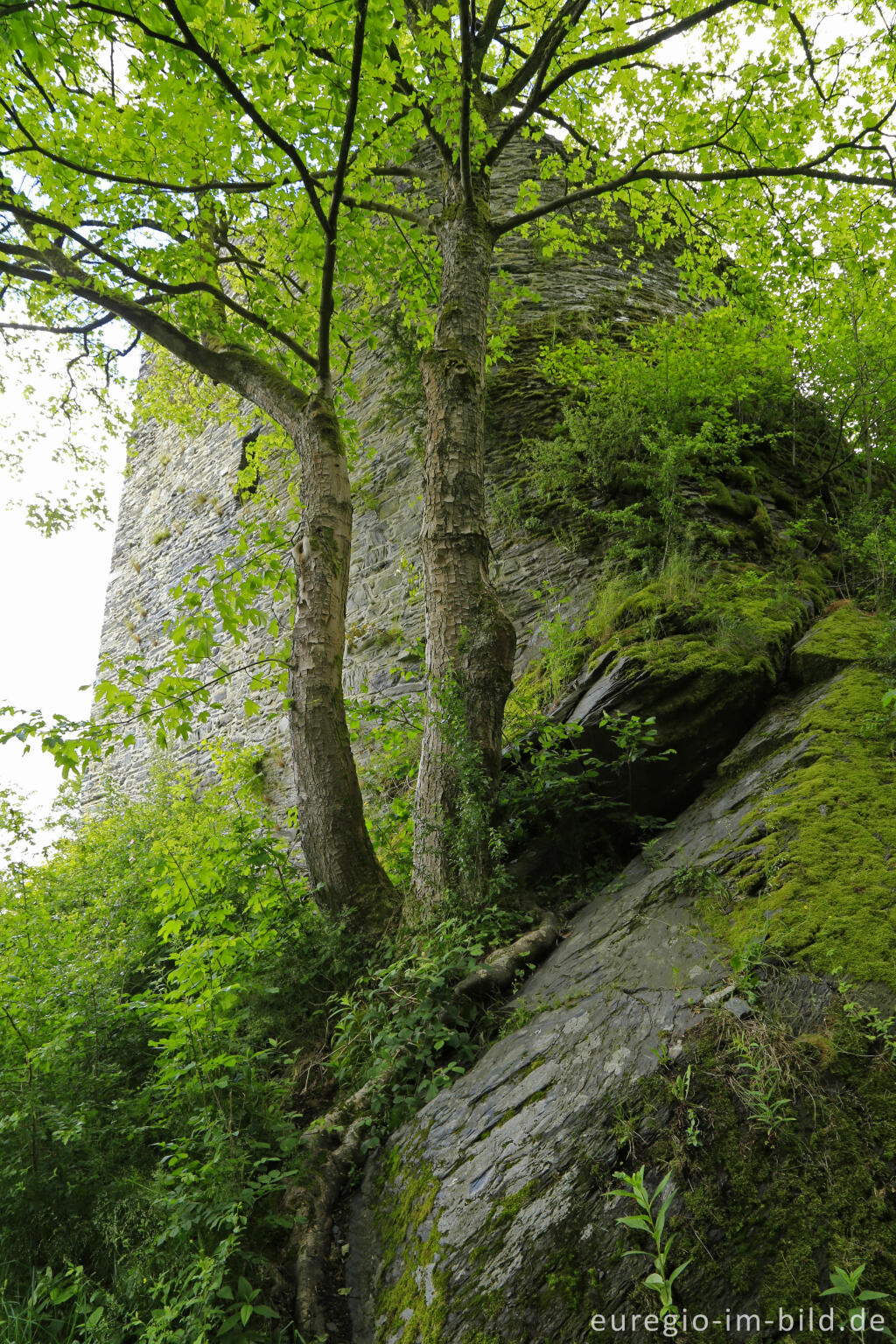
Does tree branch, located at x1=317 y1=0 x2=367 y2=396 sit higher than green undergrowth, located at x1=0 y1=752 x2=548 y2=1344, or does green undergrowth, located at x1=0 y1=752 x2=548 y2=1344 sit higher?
tree branch, located at x1=317 y1=0 x2=367 y2=396

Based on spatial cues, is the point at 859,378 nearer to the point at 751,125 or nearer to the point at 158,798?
the point at 751,125

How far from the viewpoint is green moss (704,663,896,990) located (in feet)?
6.68

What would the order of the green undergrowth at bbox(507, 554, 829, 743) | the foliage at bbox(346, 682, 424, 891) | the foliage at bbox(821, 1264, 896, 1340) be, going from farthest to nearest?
the foliage at bbox(346, 682, 424, 891), the green undergrowth at bbox(507, 554, 829, 743), the foliage at bbox(821, 1264, 896, 1340)

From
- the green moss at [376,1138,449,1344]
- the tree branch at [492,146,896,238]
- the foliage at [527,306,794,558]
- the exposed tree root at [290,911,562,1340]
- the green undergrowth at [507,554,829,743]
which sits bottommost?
the green moss at [376,1138,449,1344]

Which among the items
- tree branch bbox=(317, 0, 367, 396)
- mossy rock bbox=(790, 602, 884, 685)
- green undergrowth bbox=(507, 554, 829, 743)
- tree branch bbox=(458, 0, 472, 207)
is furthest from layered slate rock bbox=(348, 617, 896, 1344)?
tree branch bbox=(317, 0, 367, 396)

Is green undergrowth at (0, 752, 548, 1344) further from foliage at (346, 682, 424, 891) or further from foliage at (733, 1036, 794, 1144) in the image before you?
foliage at (733, 1036, 794, 1144)

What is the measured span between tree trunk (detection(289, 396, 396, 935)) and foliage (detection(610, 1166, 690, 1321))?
2.29 m

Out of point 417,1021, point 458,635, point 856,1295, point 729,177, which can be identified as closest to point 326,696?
point 458,635

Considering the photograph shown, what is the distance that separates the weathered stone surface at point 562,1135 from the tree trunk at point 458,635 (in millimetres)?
748

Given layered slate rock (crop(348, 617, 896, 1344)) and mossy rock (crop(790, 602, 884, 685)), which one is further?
mossy rock (crop(790, 602, 884, 685))

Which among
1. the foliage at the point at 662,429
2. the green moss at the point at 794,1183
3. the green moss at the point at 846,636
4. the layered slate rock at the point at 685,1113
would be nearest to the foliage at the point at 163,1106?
the layered slate rock at the point at 685,1113

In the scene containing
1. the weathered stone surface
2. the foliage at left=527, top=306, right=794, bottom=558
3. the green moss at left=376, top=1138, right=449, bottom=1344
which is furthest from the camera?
the foliage at left=527, top=306, right=794, bottom=558

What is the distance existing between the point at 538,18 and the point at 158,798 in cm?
811

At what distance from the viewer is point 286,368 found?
6.16 metres
